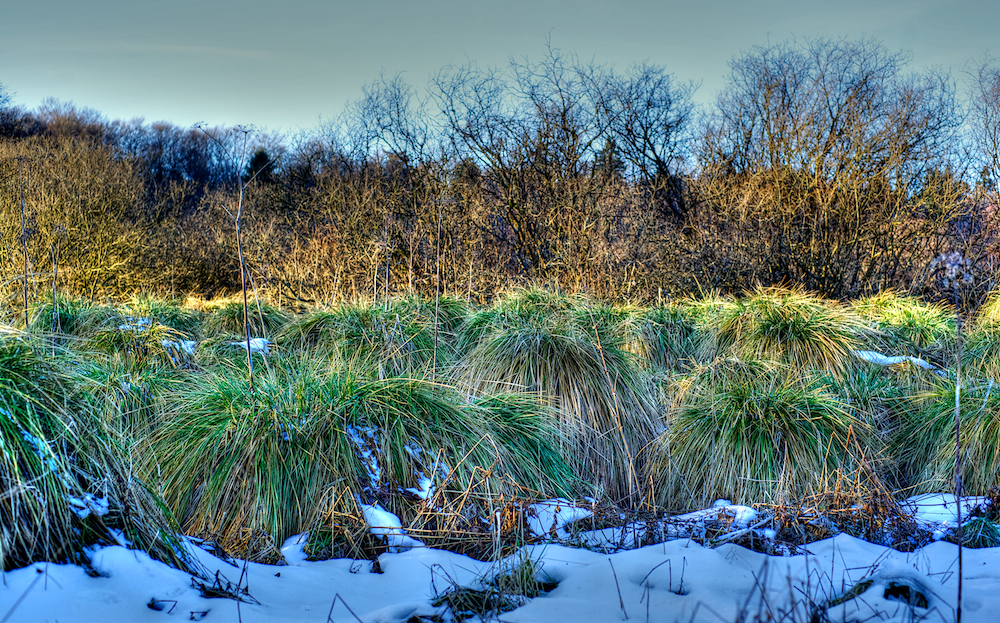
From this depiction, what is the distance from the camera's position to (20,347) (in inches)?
76.8

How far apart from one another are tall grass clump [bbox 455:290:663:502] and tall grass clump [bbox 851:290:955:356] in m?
2.53

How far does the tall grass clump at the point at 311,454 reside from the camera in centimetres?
250

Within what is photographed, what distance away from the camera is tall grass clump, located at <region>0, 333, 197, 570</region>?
1542 mm

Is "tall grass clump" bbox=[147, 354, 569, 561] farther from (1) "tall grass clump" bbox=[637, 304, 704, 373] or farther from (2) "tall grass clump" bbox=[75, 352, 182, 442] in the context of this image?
(1) "tall grass clump" bbox=[637, 304, 704, 373]

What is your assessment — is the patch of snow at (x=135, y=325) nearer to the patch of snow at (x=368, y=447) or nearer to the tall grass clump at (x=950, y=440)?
the patch of snow at (x=368, y=447)

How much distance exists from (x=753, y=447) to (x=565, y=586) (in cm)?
185

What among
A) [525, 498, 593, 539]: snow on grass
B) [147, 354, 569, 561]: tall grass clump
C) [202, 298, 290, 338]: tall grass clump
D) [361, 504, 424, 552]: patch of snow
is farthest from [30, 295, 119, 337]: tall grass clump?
[525, 498, 593, 539]: snow on grass

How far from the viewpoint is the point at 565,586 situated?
198 cm

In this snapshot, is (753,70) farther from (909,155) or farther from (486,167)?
(486,167)

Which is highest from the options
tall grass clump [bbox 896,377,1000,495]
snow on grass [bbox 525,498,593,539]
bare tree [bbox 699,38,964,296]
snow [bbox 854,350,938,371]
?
bare tree [bbox 699,38,964,296]

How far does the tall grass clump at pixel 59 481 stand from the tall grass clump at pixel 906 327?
536 cm

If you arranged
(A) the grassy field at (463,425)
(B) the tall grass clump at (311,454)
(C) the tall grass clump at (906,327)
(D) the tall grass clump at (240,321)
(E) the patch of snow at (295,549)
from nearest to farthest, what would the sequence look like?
(A) the grassy field at (463,425) → (E) the patch of snow at (295,549) → (B) the tall grass clump at (311,454) → (C) the tall grass clump at (906,327) → (D) the tall grass clump at (240,321)

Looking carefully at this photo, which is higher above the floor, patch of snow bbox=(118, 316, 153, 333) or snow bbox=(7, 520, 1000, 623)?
patch of snow bbox=(118, 316, 153, 333)

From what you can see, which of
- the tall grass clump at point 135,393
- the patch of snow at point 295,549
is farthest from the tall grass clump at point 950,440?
the tall grass clump at point 135,393
